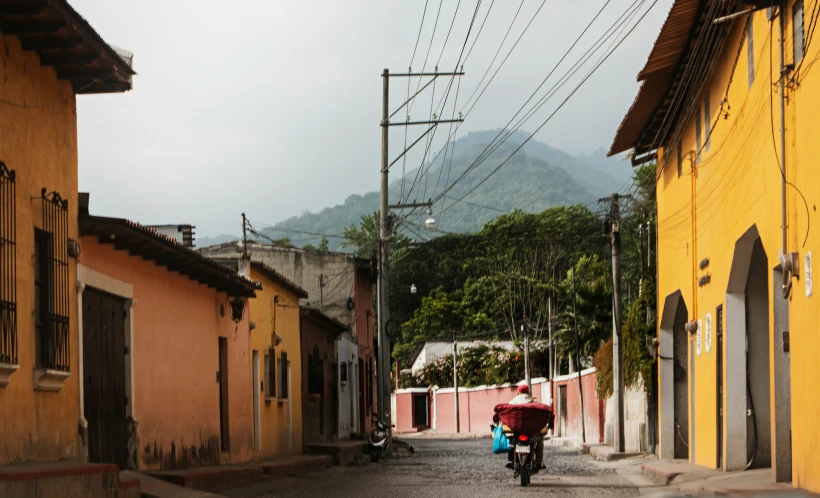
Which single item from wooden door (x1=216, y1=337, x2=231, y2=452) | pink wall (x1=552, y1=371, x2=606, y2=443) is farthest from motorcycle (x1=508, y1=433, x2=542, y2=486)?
pink wall (x1=552, y1=371, x2=606, y2=443)

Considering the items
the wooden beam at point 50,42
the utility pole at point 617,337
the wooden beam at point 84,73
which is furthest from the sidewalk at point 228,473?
the utility pole at point 617,337

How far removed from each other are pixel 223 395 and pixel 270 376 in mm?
3987

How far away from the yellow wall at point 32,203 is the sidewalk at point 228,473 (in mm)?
1438

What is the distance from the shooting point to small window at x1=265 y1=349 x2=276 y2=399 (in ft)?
79.1

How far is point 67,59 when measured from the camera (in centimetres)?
1158

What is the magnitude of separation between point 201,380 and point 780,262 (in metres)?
10.4

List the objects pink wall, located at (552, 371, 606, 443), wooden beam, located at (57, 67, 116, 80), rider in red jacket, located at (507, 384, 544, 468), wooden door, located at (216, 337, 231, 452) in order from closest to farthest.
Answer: wooden beam, located at (57, 67, 116, 80) < rider in red jacket, located at (507, 384, 544, 468) < wooden door, located at (216, 337, 231, 452) < pink wall, located at (552, 371, 606, 443)

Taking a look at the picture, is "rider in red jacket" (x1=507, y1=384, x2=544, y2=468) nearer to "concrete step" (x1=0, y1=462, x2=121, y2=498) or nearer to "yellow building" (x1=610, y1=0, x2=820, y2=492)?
"yellow building" (x1=610, y1=0, x2=820, y2=492)

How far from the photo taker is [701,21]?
1488cm

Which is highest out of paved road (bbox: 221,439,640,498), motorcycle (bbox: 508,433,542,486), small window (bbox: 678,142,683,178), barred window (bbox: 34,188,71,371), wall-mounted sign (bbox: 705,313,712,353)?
small window (bbox: 678,142,683,178)

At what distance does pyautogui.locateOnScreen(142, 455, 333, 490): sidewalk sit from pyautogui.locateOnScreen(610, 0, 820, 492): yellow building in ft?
22.6

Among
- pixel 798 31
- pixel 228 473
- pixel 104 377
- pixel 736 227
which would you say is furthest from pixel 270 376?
pixel 798 31

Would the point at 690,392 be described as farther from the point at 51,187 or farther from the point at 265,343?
the point at 51,187

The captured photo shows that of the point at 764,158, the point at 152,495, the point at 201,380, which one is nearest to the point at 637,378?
the point at 201,380
